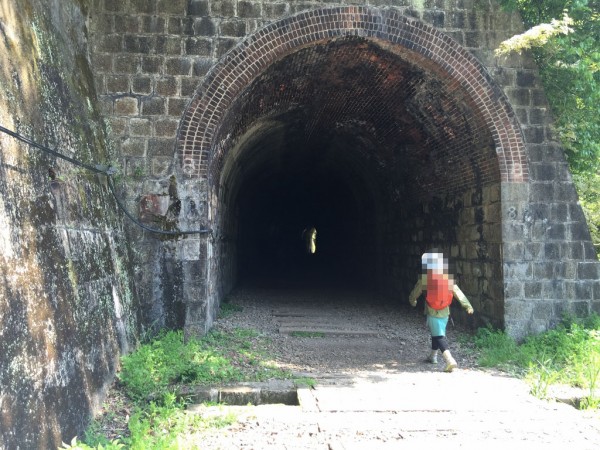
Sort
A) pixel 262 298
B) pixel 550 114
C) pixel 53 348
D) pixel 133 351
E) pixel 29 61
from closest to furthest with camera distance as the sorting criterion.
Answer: pixel 53 348 → pixel 29 61 → pixel 133 351 → pixel 550 114 → pixel 262 298

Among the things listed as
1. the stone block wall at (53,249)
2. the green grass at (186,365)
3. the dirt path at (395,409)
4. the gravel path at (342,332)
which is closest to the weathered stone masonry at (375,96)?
the green grass at (186,365)

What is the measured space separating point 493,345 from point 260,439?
4187 mm

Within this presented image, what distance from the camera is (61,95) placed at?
5.43m

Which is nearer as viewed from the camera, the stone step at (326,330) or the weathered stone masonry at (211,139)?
the weathered stone masonry at (211,139)

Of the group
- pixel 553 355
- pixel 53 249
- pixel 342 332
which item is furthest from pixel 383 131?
pixel 53 249

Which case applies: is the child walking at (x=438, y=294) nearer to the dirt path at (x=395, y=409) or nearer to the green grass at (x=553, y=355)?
the dirt path at (x=395, y=409)

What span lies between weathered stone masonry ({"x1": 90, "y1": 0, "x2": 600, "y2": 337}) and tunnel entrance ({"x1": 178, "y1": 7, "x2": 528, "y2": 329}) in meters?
0.03

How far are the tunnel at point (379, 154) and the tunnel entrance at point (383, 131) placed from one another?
0.10ft

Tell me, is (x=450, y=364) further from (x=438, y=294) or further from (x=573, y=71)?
(x=573, y=71)

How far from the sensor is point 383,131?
9922 mm

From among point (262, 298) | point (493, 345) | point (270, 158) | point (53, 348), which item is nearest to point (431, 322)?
point (493, 345)

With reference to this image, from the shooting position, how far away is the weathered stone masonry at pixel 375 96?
7.03 m

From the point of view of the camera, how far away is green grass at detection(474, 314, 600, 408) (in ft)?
18.0

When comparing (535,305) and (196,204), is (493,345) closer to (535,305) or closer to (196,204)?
(535,305)
